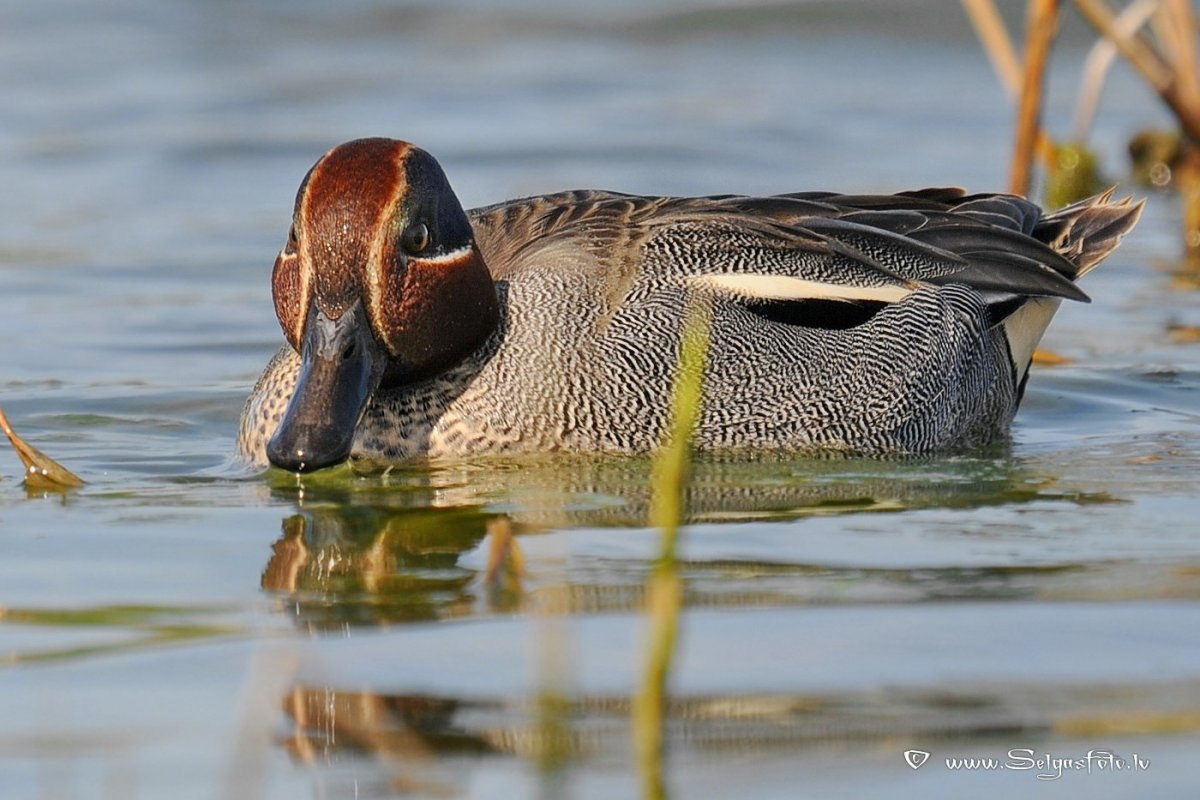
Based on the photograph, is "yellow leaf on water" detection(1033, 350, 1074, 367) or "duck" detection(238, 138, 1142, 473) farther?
"yellow leaf on water" detection(1033, 350, 1074, 367)

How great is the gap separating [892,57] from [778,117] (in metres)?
2.79

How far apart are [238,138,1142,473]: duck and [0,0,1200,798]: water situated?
17cm

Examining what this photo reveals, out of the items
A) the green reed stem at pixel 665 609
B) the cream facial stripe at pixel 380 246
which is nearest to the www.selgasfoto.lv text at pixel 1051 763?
the green reed stem at pixel 665 609

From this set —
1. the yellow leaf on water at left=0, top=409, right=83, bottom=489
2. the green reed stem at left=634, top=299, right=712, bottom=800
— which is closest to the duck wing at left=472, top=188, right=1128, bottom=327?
the yellow leaf on water at left=0, top=409, right=83, bottom=489

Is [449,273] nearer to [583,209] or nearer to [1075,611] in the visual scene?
[583,209]

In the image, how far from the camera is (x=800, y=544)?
17.7ft

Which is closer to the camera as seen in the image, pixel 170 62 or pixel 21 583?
pixel 21 583

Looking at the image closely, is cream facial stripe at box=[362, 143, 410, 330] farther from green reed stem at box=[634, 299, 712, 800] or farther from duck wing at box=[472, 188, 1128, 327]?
green reed stem at box=[634, 299, 712, 800]

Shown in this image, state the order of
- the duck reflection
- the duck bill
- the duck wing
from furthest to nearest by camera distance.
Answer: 1. the duck wing
2. the duck bill
3. the duck reflection

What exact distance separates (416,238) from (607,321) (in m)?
0.67

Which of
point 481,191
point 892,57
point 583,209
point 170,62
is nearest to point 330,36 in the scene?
point 170,62

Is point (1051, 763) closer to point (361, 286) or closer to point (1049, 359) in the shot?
point (361, 286)

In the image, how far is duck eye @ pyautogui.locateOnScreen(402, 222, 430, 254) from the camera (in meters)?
6.11

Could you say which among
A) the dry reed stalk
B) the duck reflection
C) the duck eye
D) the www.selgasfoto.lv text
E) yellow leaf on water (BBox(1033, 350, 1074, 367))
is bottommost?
yellow leaf on water (BBox(1033, 350, 1074, 367))
